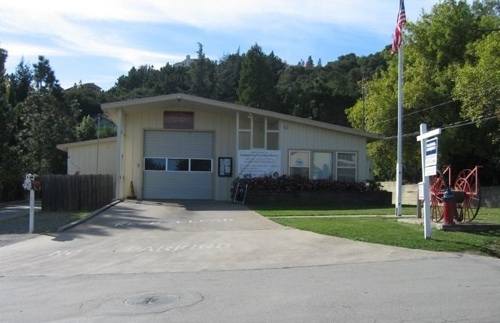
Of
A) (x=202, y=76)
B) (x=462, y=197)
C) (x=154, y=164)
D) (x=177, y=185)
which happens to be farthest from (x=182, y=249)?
(x=202, y=76)

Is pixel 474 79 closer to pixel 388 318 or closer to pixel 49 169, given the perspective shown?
pixel 388 318

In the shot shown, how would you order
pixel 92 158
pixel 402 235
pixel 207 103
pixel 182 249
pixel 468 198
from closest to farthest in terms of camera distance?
pixel 182 249 → pixel 402 235 → pixel 468 198 → pixel 207 103 → pixel 92 158

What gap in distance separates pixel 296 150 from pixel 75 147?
13306 mm

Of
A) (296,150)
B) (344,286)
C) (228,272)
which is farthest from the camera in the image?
(296,150)

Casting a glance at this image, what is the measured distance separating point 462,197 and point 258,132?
16.1 metres

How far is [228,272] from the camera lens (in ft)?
36.8

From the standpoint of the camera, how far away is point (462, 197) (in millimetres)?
16328

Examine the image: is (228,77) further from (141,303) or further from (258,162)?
(141,303)

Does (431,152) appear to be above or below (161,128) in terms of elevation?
below

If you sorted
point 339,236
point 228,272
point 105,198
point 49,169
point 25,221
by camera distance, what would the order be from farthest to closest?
1. point 49,169
2. point 105,198
3. point 25,221
4. point 339,236
5. point 228,272

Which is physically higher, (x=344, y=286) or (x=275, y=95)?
(x=275, y=95)

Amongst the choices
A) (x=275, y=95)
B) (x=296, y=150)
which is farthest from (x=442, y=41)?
(x=275, y=95)

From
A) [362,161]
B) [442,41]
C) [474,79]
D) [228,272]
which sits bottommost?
[228,272]

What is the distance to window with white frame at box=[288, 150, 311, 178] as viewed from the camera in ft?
102
